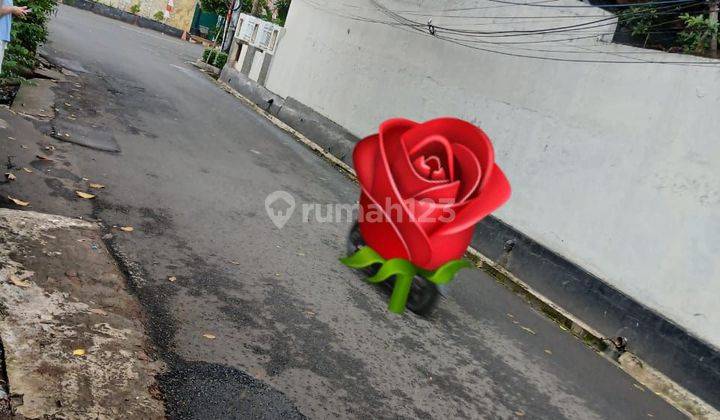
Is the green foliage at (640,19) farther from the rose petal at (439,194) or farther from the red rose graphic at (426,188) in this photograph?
the rose petal at (439,194)

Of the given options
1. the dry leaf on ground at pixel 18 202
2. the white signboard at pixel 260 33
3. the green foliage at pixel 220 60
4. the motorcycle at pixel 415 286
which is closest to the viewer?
the motorcycle at pixel 415 286

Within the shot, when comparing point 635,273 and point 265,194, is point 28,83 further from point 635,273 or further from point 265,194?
point 635,273

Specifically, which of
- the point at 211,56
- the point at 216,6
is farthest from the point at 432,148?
the point at 216,6

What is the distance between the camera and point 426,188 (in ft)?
6.45

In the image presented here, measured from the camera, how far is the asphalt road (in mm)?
3320

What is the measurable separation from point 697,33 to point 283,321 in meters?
5.86

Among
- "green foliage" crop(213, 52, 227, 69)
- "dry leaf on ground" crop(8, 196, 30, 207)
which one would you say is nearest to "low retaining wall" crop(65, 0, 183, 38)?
"green foliage" crop(213, 52, 227, 69)

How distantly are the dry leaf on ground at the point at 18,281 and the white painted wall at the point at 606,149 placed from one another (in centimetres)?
603

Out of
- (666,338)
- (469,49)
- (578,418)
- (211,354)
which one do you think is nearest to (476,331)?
(578,418)

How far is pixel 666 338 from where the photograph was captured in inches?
244

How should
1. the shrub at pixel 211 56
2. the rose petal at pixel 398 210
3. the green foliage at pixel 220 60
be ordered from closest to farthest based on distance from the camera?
the rose petal at pixel 398 210 → the green foliage at pixel 220 60 → the shrub at pixel 211 56

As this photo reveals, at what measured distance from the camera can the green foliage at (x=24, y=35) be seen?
25.6 ft

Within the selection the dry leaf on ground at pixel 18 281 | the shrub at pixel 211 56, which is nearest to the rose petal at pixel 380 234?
the dry leaf on ground at pixel 18 281

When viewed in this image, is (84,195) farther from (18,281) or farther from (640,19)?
(640,19)
